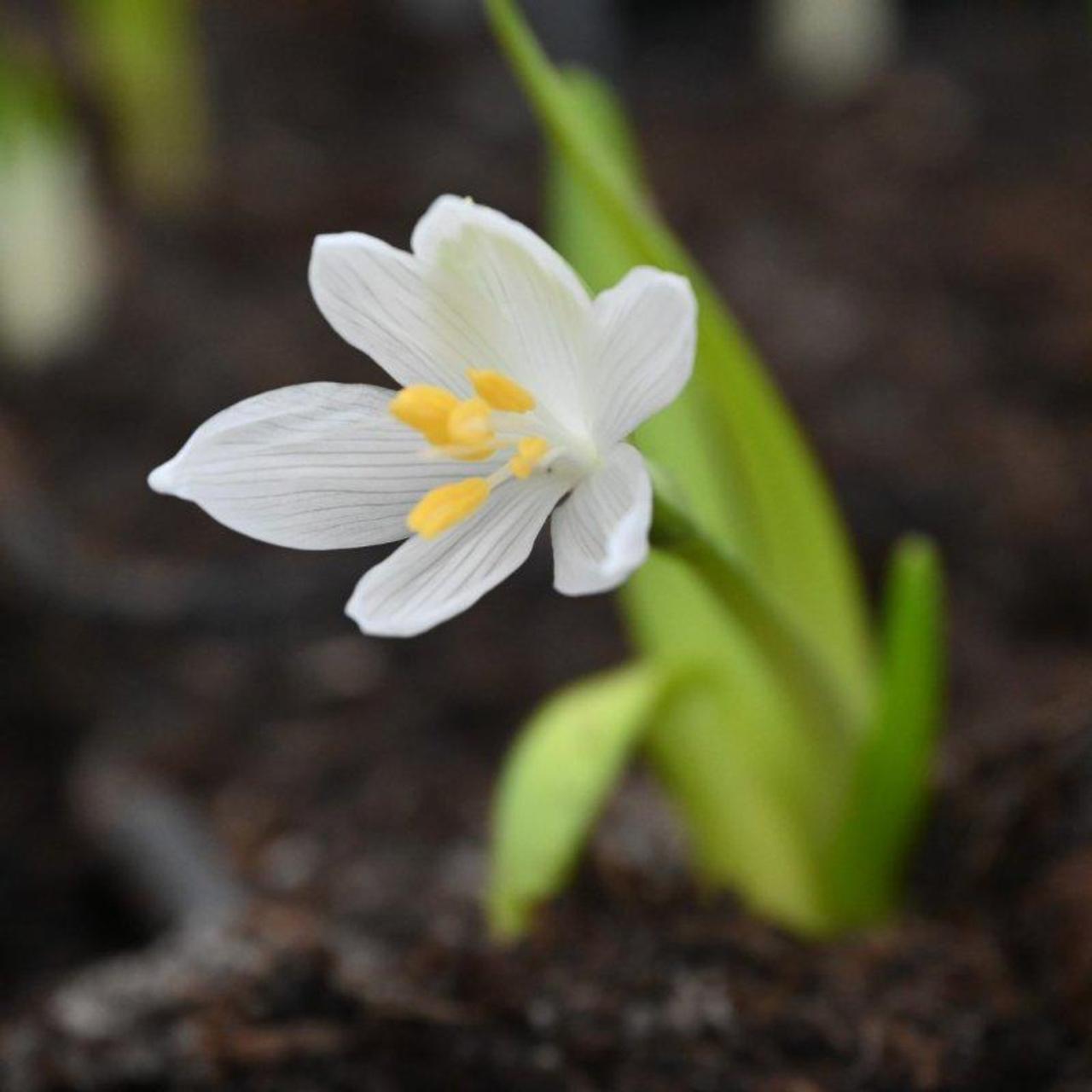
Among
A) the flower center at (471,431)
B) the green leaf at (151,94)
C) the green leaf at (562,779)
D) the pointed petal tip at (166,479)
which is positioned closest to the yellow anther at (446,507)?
the flower center at (471,431)

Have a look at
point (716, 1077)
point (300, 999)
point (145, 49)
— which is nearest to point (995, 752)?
point (716, 1077)

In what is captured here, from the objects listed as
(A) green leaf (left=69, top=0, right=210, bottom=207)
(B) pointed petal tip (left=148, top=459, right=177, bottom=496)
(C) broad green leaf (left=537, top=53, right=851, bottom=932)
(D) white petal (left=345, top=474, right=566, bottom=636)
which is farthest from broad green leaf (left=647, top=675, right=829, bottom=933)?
(A) green leaf (left=69, top=0, right=210, bottom=207)

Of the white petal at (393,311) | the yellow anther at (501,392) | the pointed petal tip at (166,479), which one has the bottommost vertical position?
the yellow anther at (501,392)

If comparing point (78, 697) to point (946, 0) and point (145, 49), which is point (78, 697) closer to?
point (145, 49)

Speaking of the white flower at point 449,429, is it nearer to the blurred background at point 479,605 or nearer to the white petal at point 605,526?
the white petal at point 605,526

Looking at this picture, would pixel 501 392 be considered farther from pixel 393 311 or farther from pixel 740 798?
pixel 740 798

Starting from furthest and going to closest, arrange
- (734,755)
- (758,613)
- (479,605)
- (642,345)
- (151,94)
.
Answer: (151,94) → (479,605) → (734,755) → (758,613) → (642,345)

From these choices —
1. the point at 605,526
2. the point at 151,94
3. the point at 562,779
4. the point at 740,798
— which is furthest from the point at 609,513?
the point at 151,94
